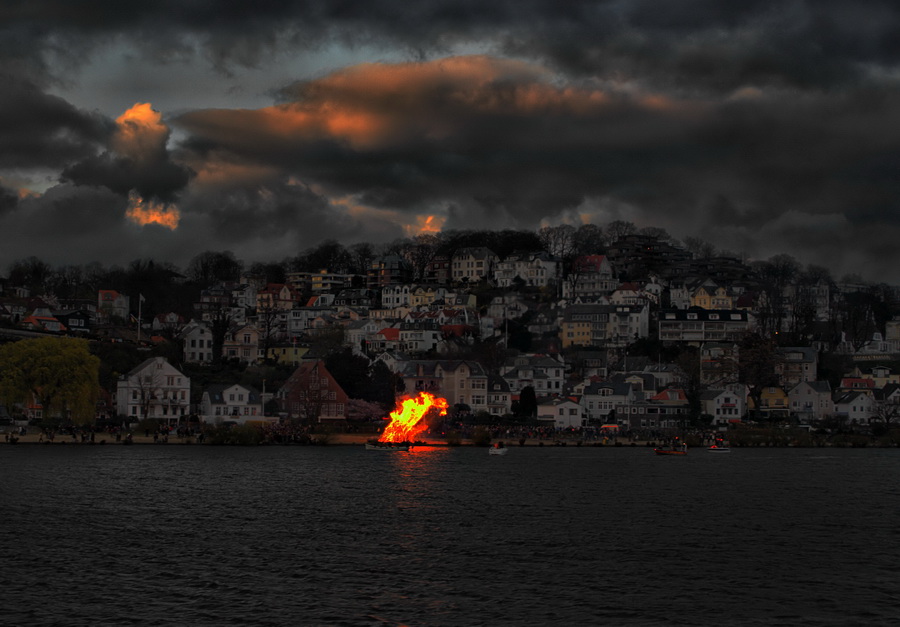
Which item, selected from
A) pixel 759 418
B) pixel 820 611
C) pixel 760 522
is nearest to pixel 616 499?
pixel 760 522

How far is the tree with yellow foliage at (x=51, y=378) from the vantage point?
108812 mm

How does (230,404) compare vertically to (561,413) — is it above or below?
above

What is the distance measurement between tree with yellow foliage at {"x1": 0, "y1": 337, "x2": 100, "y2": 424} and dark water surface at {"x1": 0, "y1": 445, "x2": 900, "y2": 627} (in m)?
20.5

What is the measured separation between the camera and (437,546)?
49.5 m

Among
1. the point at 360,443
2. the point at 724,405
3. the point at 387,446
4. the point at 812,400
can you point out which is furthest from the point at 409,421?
the point at 812,400

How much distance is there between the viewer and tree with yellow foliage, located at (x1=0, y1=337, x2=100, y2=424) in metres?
109

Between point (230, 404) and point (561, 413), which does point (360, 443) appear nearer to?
point (230, 404)

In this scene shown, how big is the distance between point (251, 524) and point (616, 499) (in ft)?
82.9

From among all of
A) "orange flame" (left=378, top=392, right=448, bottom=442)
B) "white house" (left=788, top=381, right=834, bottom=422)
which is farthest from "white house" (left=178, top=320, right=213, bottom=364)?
"white house" (left=788, top=381, right=834, bottom=422)

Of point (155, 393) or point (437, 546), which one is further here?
point (155, 393)

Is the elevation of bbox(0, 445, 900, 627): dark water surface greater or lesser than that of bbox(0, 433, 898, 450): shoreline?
lesser

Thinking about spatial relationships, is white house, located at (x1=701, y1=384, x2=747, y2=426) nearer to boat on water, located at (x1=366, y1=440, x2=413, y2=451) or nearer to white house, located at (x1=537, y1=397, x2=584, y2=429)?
white house, located at (x1=537, y1=397, x2=584, y2=429)

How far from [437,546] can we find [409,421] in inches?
2955

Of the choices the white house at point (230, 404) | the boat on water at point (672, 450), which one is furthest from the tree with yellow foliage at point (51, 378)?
the boat on water at point (672, 450)
